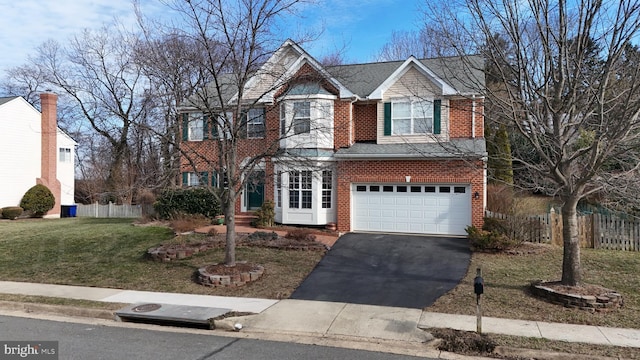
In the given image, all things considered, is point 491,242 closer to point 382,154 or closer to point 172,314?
point 382,154

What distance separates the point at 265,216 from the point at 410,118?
6947 mm

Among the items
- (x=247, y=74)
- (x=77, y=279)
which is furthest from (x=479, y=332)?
(x=77, y=279)

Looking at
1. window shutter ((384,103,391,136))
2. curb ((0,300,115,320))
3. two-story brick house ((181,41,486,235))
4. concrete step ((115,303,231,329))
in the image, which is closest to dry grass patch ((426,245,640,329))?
two-story brick house ((181,41,486,235))

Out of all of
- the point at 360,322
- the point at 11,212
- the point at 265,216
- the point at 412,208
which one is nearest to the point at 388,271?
the point at 360,322

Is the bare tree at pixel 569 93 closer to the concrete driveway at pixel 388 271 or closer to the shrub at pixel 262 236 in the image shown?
the concrete driveway at pixel 388 271

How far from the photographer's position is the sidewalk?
7172 mm

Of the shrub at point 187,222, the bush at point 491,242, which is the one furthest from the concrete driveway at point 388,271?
the shrub at point 187,222

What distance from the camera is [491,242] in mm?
13211

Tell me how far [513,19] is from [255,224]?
1233cm

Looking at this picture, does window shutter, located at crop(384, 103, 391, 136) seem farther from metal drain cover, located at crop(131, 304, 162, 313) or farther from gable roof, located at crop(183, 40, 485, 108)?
metal drain cover, located at crop(131, 304, 162, 313)

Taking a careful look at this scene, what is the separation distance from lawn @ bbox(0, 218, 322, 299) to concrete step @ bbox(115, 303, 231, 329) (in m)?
1.37

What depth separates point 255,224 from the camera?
18000mm

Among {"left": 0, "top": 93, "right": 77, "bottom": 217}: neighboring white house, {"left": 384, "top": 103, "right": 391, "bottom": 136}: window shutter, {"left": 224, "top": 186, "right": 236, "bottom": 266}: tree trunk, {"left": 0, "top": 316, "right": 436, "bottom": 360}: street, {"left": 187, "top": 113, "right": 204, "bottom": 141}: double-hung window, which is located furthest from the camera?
{"left": 0, "top": 93, "right": 77, "bottom": 217}: neighboring white house

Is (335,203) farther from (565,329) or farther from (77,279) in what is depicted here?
(565,329)
